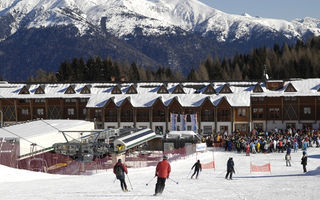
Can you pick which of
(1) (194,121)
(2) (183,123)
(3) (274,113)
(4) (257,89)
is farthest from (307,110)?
(2) (183,123)

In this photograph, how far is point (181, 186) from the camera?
23281 millimetres

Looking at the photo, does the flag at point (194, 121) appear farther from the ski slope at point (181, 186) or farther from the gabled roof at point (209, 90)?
the ski slope at point (181, 186)

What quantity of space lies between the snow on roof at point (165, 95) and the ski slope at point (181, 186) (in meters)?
24.6

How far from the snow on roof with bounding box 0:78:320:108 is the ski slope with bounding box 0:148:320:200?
24.6 metres

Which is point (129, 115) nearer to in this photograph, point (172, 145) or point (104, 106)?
point (104, 106)

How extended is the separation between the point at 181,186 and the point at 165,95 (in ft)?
121

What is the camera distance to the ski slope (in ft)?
65.5

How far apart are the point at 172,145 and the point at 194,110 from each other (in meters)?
11.2

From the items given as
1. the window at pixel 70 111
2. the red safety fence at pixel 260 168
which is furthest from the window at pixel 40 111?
the red safety fence at pixel 260 168

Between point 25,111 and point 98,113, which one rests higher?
point 25,111

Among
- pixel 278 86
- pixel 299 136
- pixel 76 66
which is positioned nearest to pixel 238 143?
pixel 299 136

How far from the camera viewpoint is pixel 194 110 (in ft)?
188

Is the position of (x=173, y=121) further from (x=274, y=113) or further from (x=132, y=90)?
(x=274, y=113)

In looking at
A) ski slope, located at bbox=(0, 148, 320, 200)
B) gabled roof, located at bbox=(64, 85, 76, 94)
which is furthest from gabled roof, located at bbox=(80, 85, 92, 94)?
ski slope, located at bbox=(0, 148, 320, 200)
